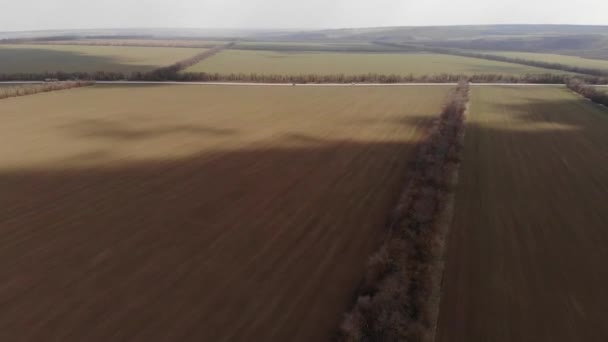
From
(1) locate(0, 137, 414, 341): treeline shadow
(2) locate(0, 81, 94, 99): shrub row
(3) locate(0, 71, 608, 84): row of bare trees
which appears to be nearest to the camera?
(1) locate(0, 137, 414, 341): treeline shadow

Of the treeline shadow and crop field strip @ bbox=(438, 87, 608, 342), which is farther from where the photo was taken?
crop field strip @ bbox=(438, 87, 608, 342)

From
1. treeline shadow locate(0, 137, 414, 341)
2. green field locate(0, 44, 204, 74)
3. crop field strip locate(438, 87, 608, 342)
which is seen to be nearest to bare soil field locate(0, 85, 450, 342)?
treeline shadow locate(0, 137, 414, 341)

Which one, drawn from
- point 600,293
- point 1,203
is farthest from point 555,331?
point 1,203

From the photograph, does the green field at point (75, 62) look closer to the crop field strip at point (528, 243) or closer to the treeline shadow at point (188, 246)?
the treeline shadow at point (188, 246)

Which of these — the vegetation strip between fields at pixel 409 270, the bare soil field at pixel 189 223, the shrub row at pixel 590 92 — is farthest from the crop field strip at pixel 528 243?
the shrub row at pixel 590 92

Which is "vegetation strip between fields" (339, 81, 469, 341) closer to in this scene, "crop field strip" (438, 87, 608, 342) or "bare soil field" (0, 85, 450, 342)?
"crop field strip" (438, 87, 608, 342)

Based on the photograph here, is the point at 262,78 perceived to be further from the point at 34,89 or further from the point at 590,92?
the point at 590,92

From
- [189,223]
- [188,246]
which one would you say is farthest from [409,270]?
[189,223]
